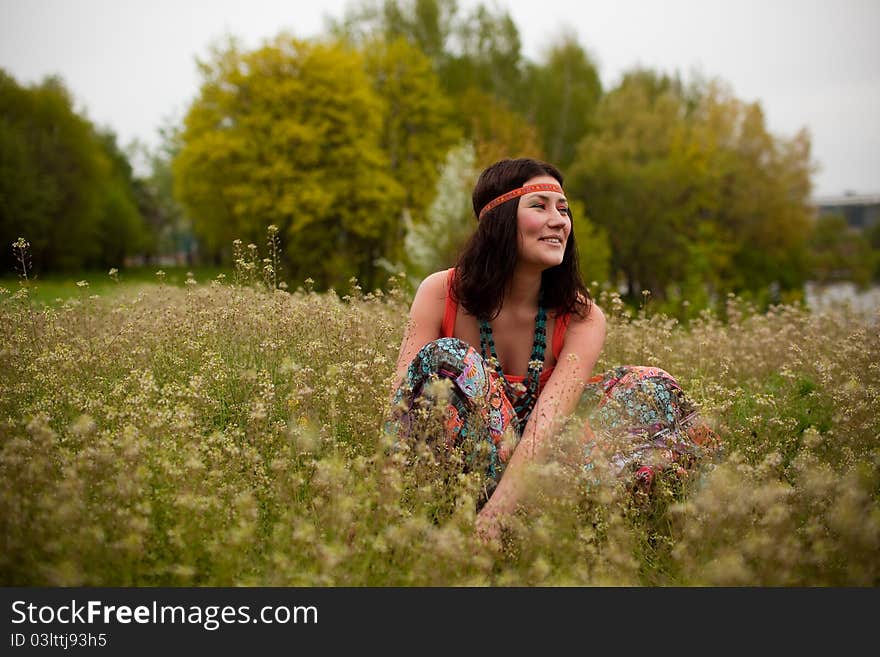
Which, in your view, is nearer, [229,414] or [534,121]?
[229,414]

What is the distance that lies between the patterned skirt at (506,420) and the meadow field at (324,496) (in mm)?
125

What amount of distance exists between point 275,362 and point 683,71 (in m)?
45.4

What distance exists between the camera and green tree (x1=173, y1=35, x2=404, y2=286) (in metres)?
24.4

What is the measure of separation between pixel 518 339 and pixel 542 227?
2.13 feet

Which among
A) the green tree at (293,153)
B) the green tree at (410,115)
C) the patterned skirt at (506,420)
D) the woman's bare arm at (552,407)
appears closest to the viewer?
the woman's bare arm at (552,407)

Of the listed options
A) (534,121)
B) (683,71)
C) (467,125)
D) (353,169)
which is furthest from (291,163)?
(683,71)

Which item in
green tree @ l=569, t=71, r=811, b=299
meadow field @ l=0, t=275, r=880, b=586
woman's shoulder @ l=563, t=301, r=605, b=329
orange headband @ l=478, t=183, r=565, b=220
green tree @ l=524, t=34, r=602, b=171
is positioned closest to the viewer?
meadow field @ l=0, t=275, r=880, b=586

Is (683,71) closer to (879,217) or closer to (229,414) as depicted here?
(879,217)

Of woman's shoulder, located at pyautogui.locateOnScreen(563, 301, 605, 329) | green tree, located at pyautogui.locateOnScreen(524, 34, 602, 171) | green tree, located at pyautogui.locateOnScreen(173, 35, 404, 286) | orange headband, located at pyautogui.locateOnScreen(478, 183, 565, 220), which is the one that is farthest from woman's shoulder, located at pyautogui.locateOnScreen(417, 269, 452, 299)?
green tree, located at pyautogui.locateOnScreen(524, 34, 602, 171)

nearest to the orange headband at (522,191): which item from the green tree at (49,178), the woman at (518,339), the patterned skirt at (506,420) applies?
the woman at (518,339)

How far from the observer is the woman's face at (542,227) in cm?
380

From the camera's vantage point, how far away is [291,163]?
24578mm

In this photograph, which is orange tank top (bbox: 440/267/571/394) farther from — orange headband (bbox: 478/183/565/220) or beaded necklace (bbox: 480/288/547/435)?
orange headband (bbox: 478/183/565/220)

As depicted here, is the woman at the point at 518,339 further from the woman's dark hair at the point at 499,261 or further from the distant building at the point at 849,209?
the distant building at the point at 849,209
